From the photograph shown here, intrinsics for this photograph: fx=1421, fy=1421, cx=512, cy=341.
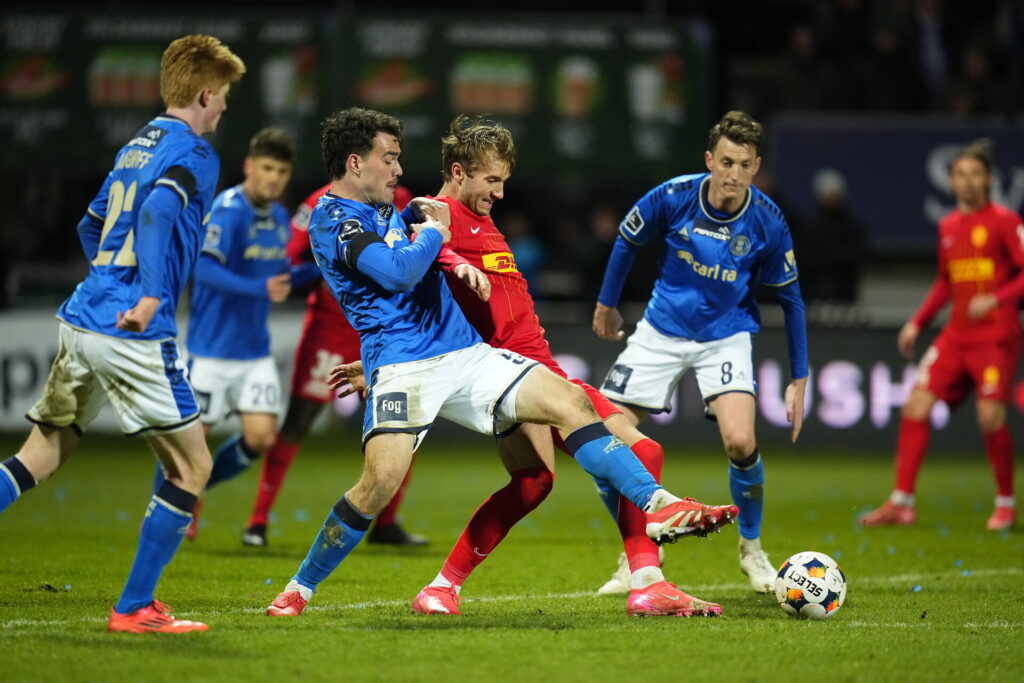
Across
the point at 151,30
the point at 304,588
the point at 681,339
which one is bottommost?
the point at 304,588

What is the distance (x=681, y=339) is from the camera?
727cm

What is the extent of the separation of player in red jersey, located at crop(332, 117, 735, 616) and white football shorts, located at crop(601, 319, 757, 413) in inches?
44.7

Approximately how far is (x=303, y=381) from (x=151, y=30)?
6.80 meters

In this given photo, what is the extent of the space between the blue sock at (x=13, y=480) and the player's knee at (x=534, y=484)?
1994 mm

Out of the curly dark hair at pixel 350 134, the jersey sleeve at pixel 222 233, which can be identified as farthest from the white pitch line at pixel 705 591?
the jersey sleeve at pixel 222 233

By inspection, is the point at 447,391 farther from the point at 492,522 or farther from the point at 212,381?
the point at 212,381

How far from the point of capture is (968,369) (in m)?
10.1

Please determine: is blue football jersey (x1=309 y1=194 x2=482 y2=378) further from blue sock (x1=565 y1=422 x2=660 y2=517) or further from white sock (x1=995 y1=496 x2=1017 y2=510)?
white sock (x1=995 y1=496 x2=1017 y2=510)

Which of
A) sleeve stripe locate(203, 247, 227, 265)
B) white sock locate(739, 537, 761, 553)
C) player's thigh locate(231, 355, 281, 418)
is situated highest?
sleeve stripe locate(203, 247, 227, 265)

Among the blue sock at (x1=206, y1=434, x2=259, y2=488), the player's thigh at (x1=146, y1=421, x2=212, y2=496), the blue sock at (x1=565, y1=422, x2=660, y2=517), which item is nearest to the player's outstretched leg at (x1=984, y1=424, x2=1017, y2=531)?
the blue sock at (x1=206, y1=434, x2=259, y2=488)

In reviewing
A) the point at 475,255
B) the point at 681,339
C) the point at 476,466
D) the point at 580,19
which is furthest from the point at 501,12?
the point at 475,255

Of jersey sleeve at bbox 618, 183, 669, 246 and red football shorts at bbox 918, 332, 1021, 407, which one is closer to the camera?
jersey sleeve at bbox 618, 183, 669, 246

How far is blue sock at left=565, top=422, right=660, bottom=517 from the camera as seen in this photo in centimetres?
541

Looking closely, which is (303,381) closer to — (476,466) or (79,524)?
(79,524)
